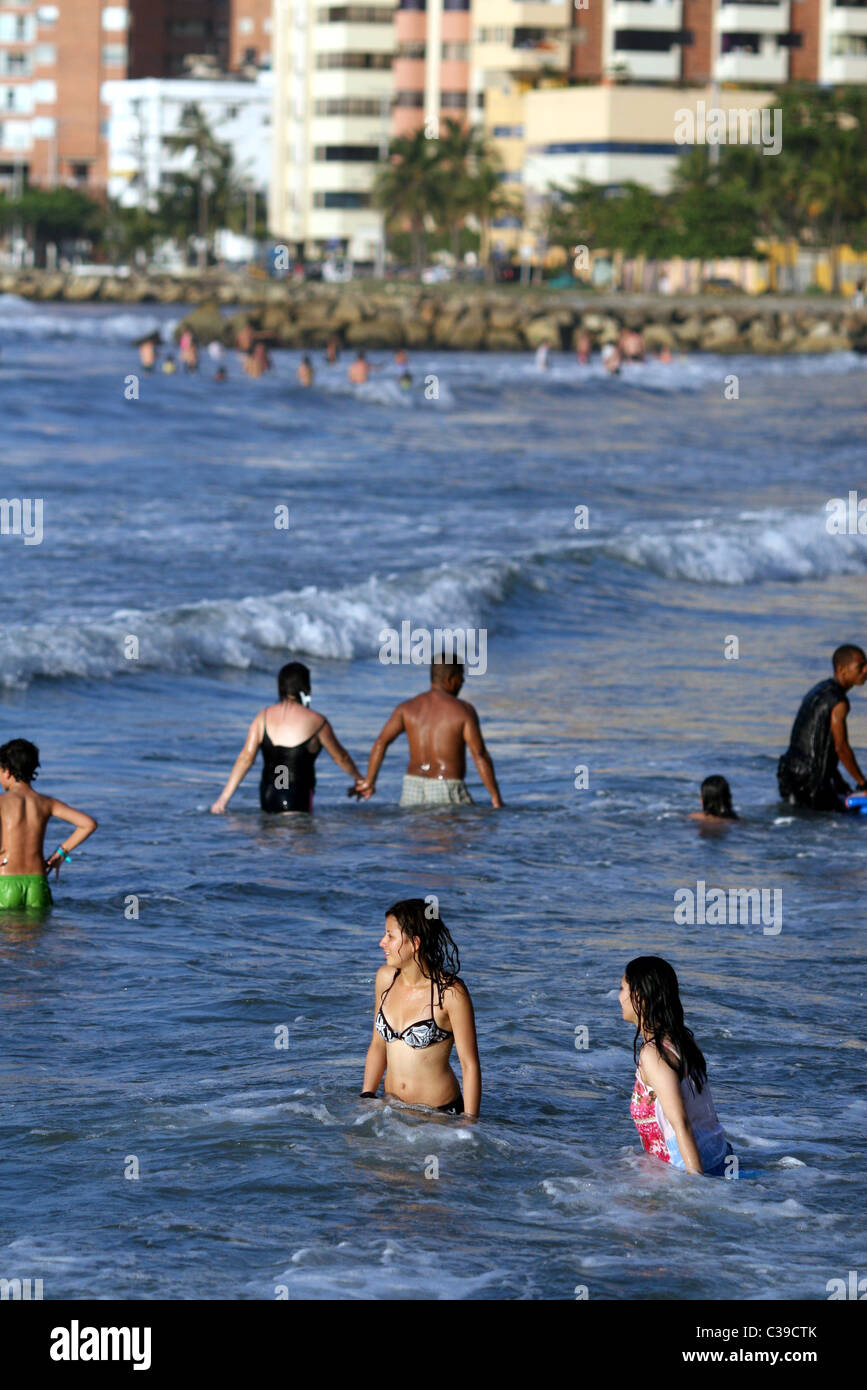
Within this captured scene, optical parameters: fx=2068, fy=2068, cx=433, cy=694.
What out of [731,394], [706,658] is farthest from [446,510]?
[731,394]

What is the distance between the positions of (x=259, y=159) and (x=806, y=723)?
136 meters

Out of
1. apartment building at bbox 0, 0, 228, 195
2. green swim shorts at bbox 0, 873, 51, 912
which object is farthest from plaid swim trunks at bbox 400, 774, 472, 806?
apartment building at bbox 0, 0, 228, 195

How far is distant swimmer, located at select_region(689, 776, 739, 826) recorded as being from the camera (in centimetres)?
1278

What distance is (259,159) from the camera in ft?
470

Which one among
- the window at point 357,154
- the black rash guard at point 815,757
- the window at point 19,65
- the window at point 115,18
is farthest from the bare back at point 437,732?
the window at point 115,18

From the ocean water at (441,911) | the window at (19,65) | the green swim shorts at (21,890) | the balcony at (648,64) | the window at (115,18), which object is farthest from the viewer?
the window at (115,18)

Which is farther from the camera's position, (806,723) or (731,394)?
(731,394)

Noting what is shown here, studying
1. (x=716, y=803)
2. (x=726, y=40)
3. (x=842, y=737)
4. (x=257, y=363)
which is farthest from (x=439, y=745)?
(x=726, y=40)

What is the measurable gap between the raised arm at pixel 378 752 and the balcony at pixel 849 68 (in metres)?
103

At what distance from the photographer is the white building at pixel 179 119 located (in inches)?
5522

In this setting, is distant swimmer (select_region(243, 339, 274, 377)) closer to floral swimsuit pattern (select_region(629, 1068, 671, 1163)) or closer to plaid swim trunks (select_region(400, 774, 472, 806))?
plaid swim trunks (select_region(400, 774, 472, 806))

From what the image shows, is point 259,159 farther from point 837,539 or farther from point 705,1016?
point 705,1016

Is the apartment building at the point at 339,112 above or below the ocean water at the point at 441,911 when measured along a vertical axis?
above

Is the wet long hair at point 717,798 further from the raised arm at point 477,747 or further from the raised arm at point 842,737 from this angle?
the raised arm at point 477,747
